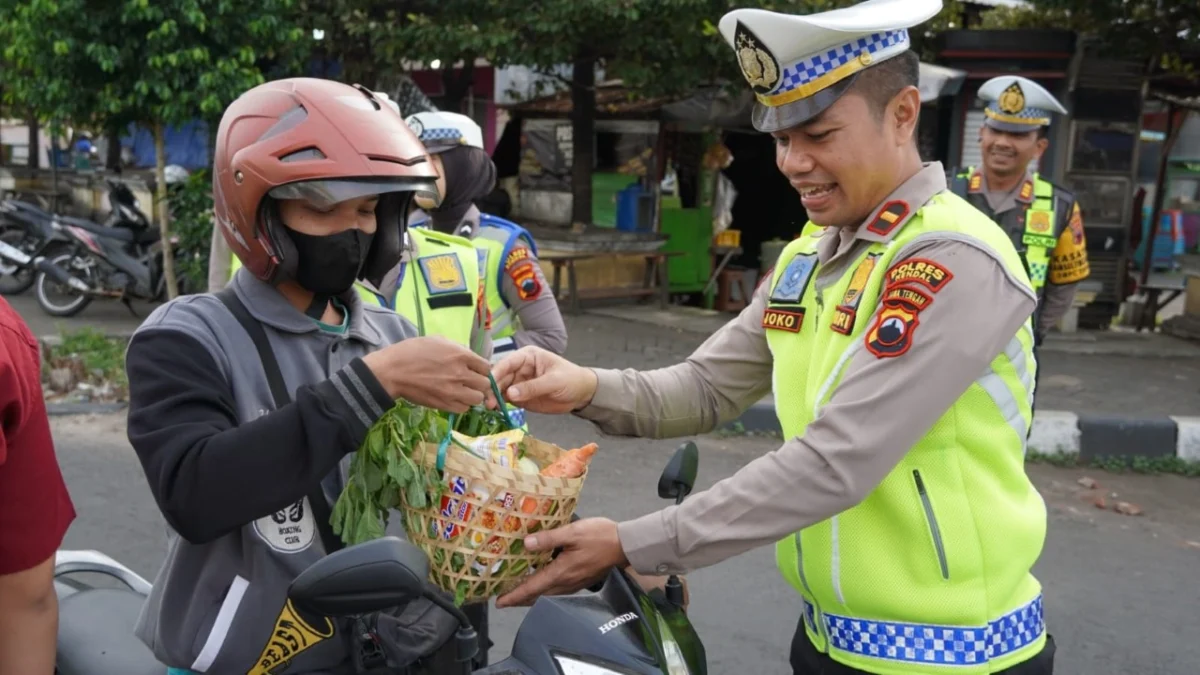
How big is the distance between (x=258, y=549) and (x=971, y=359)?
1162 mm

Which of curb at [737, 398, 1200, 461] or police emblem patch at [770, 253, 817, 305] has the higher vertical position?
police emblem patch at [770, 253, 817, 305]

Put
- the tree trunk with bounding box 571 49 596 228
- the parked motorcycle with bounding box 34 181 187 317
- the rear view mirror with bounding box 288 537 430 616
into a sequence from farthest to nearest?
the tree trunk with bounding box 571 49 596 228
the parked motorcycle with bounding box 34 181 187 317
the rear view mirror with bounding box 288 537 430 616

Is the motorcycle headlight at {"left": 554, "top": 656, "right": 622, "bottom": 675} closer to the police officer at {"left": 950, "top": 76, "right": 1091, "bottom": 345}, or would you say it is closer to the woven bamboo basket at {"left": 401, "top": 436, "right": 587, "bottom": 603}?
the woven bamboo basket at {"left": 401, "top": 436, "right": 587, "bottom": 603}

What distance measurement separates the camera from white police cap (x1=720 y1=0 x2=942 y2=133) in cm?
184

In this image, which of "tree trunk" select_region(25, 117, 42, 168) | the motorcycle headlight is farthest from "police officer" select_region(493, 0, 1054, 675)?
"tree trunk" select_region(25, 117, 42, 168)

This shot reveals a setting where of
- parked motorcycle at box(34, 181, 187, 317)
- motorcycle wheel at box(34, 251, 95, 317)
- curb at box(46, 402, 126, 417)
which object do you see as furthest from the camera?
motorcycle wheel at box(34, 251, 95, 317)

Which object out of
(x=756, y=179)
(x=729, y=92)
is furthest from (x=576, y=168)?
(x=756, y=179)

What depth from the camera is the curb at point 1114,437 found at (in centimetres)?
685

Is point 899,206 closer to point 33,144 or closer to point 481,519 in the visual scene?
point 481,519

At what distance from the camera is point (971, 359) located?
1782 mm

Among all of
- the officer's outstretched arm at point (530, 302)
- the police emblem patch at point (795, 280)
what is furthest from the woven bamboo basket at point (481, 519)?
the officer's outstretched arm at point (530, 302)

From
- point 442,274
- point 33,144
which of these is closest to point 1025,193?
point 442,274

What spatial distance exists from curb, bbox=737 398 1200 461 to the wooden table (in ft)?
16.8

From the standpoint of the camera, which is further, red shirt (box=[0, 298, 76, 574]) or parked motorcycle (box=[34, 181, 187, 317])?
parked motorcycle (box=[34, 181, 187, 317])
